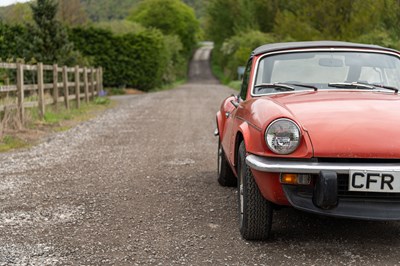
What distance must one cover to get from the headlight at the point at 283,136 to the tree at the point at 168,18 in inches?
2729

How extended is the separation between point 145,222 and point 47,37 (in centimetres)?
1512

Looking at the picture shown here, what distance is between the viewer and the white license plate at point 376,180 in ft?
10.1

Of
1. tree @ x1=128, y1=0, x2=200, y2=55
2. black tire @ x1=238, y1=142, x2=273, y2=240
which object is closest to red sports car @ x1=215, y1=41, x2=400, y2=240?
black tire @ x1=238, y1=142, x2=273, y2=240

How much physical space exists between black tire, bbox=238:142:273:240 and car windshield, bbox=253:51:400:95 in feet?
3.64

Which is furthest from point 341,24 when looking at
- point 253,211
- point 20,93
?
point 253,211

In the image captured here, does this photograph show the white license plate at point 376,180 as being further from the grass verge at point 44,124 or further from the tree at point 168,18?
the tree at point 168,18

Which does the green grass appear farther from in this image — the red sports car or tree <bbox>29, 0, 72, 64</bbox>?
tree <bbox>29, 0, 72, 64</bbox>

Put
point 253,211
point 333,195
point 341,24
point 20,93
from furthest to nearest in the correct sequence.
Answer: point 341,24, point 20,93, point 253,211, point 333,195

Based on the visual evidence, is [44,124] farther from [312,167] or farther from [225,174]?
Result: [312,167]

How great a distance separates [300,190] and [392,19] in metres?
19.5

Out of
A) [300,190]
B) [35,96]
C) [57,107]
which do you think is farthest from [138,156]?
[57,107]

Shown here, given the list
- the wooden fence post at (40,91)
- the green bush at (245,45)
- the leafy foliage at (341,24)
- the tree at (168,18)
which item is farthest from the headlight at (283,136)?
the tree at (168,18)

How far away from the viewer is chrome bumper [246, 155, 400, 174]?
10.1ft

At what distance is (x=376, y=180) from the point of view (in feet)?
10.1
